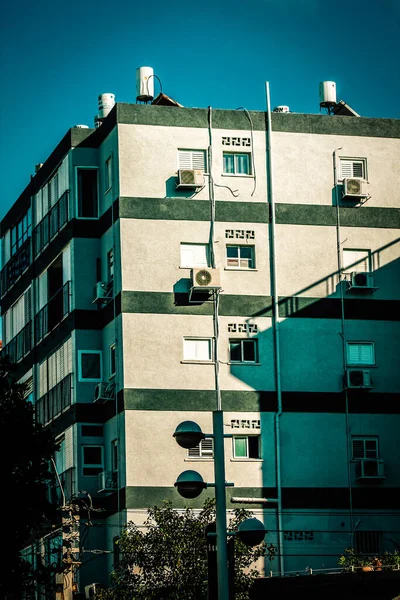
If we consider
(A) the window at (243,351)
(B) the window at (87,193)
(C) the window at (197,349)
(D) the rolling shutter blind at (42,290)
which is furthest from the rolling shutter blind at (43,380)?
(A) the window at (243,351)

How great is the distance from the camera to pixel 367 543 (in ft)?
138

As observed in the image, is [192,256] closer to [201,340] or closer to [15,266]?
[201,340]

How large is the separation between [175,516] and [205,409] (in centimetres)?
608

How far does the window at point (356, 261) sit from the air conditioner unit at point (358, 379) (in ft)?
11.3

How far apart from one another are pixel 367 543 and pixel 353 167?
12240 millimetres

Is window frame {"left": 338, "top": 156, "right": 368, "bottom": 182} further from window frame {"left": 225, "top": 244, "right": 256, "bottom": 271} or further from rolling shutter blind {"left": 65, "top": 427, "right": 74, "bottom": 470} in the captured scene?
rolling shutter blind {"left": 65, "top": 427, "right": 74, "bottom": 470}

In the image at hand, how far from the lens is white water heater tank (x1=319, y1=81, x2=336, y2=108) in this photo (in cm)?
4738

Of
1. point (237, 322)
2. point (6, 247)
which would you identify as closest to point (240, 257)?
point (237, 322)

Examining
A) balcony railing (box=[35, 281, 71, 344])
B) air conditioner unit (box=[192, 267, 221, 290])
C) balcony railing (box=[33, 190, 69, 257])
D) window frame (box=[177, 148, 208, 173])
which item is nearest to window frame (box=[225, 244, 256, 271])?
air conditioner unit (box=[192, 267, 221, 290])

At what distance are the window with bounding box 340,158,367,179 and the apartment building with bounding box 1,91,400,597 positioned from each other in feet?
0.15

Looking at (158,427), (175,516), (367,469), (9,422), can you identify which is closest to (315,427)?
(367,469)

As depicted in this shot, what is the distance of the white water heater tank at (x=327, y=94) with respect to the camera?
47.4 m

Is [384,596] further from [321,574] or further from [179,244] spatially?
[179,244]

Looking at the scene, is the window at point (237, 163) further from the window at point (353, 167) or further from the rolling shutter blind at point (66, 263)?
the rolling shutter blind at point (66, 263)
